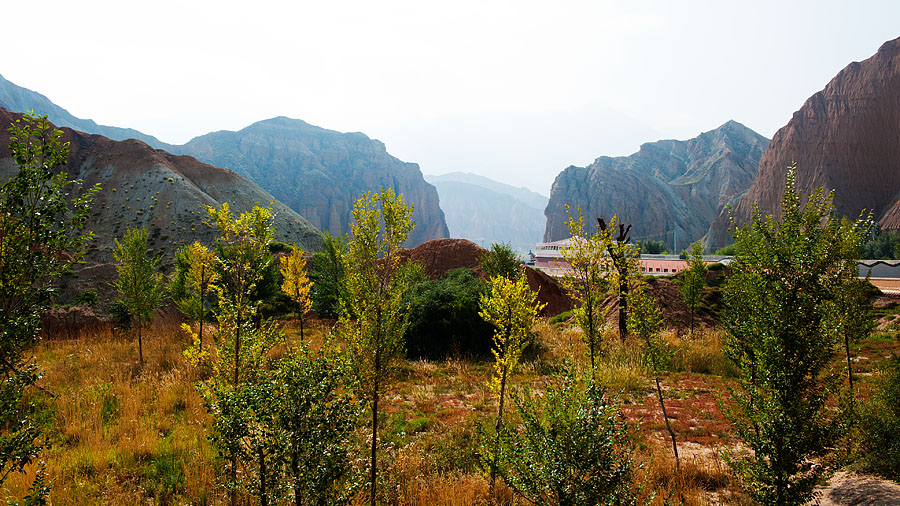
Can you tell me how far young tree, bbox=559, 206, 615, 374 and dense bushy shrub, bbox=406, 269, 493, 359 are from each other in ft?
26.8

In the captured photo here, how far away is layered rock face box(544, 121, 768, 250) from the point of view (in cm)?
15025

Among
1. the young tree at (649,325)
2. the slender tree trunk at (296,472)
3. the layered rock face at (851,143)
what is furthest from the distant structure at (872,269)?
the layered rock face at (851,143)

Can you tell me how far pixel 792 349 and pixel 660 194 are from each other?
17202 cm

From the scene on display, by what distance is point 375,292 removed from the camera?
6.14 meters

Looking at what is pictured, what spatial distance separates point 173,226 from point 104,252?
6.91 metres

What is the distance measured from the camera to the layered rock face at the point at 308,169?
519 feet

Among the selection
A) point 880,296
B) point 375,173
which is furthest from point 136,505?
point 375,173

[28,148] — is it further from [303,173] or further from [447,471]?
[303,173]

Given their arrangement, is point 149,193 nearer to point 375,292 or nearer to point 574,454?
point 375,292

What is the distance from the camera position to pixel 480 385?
11.5 metres

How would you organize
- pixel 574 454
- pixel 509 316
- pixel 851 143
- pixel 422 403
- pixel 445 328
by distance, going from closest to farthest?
pixel 574 454 → pixel 509 316 → pixel 422 403 → pixel 445 328 → pixel 851 143

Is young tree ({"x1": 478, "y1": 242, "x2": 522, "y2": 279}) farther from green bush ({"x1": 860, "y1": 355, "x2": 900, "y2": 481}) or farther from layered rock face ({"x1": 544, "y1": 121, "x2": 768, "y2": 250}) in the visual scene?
layered rock face ({"x1": 544, "y1": 121, "x2": 768, "y2": 250})

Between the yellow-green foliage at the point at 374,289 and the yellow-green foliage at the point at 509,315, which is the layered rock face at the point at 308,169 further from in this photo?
the yellow-green foliage at the point at 374,289

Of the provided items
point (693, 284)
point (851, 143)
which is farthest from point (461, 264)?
point (851, 143)
